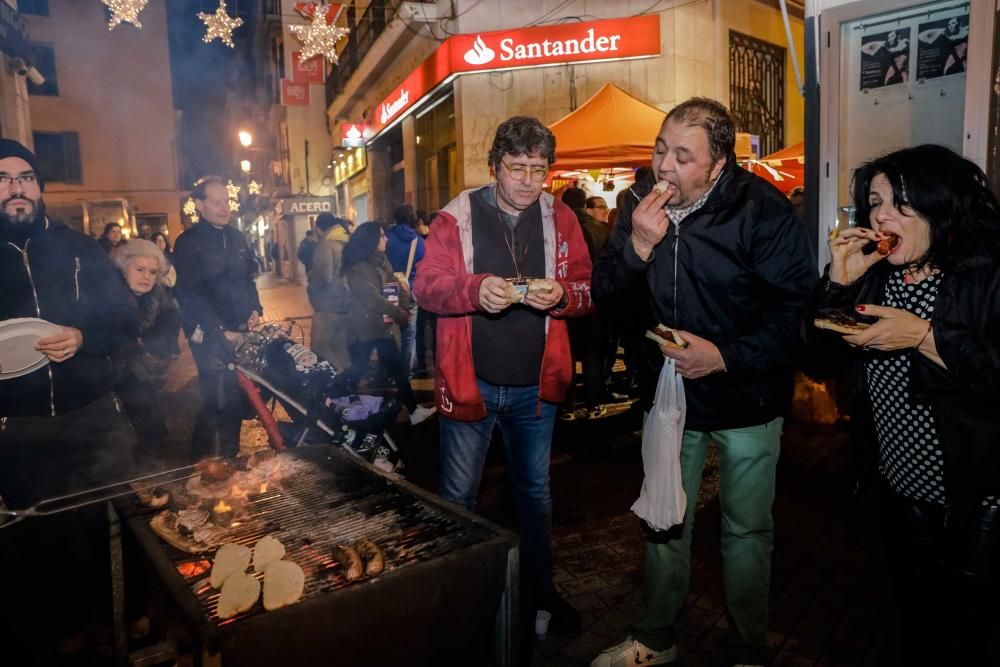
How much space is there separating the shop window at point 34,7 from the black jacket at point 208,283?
24.4 m

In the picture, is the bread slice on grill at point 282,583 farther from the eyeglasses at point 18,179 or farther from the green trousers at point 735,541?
the eyeglasses at point 18,179

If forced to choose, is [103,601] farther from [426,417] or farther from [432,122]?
[432,122]

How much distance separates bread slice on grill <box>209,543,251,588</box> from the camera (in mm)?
2225

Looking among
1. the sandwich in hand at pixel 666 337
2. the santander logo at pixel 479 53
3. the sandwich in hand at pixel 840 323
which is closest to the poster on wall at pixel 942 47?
the sandwich in hand at pixel 840 323

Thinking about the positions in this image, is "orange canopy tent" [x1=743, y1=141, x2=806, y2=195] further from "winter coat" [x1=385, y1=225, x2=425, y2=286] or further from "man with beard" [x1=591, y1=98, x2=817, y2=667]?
"man with beard" [x1=591, y1=98, x2=817, y2=667]

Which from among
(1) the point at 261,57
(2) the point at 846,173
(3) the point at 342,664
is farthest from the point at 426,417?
(1) the point at 261,57

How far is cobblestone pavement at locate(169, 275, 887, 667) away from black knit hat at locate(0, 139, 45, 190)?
11.4 feet

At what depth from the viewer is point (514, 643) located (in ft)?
8.25

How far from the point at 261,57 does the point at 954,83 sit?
148 feet

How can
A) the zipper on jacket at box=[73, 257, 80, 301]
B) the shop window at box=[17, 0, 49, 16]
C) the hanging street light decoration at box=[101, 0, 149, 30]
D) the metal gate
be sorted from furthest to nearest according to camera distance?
the shop window at box=[17, 0, 49, 16], the metal gate, the hanging street light decoration at box=[101, 0, 149, 30], the zipper on jacket at box=[73, 257, 80, 301]

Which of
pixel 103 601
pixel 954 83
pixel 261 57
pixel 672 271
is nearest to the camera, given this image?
pixel 672 271

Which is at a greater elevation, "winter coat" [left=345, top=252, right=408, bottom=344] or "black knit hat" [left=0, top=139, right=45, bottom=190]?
"black knit hat" [left=0, top=139, right=45, bottom=190]

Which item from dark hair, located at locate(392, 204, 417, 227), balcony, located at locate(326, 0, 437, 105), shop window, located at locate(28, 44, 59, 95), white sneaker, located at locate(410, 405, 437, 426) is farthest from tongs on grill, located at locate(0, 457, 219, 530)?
shop window, located at locate(28, 44, 59, 95)

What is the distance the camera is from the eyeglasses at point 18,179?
3.17 m
